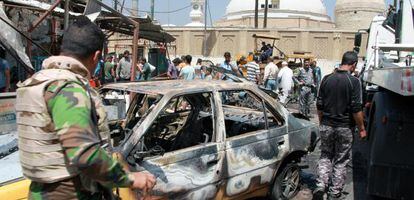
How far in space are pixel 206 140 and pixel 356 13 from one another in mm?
52488

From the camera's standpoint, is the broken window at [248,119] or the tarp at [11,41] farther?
the tarp at [11,41]

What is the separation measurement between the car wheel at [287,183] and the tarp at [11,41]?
3.98 meters

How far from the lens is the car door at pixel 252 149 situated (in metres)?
4.15

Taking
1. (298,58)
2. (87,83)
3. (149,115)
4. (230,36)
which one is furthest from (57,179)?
(230,36)

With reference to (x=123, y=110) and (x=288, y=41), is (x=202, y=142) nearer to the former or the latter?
(x=123, y=110)

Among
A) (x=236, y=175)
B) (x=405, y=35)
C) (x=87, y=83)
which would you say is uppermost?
(x=405, y=35)

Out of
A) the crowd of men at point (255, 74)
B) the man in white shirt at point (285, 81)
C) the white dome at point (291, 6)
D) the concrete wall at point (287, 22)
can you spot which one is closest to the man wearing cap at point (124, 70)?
the crowd of men at point (255, 74)

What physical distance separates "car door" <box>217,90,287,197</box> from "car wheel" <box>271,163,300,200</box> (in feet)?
0.85

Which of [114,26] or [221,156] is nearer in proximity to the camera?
[221,156]

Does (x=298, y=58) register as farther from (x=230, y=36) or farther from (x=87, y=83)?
(x=87, y=83)

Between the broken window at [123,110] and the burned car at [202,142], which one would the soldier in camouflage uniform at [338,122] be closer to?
the burned car at [202,142]

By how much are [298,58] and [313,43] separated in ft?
37.0

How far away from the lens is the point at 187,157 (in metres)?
3.71

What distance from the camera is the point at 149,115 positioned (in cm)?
355
